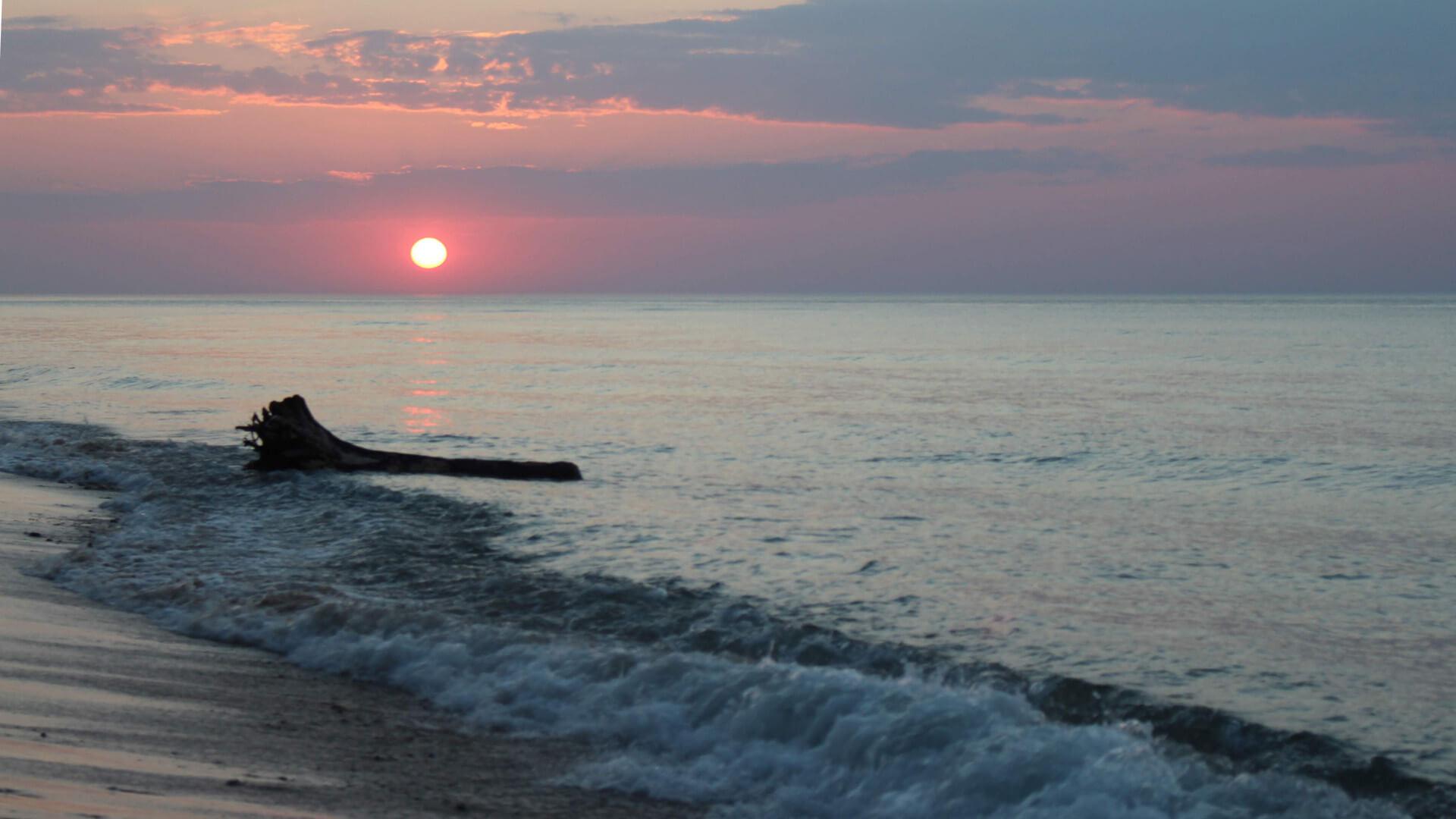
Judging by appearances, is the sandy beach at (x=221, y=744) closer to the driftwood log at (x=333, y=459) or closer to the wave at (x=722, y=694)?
the wave at (x=722, y=694)

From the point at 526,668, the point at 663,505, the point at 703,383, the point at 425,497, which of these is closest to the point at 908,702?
the point at 526,668

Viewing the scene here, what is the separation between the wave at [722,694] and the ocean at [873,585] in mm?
32

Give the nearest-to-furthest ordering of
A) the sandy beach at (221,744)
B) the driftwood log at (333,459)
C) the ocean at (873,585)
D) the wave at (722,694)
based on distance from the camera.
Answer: the sandy beach at (221,744) → the wave at (722,694) → the ocean at (873,585) → the driftwood log at (333,459)

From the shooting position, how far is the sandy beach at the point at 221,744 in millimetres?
6233

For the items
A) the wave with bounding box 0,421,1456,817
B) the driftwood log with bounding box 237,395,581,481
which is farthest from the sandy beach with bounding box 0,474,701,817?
the driftwood log with bounding box 237,395,581,481

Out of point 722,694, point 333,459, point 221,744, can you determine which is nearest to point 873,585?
point 722,694

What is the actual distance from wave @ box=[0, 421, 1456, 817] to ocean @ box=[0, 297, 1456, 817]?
0.03 metres

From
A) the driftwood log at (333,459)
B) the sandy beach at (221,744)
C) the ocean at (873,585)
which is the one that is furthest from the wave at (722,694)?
the driftwood log at (333,459)

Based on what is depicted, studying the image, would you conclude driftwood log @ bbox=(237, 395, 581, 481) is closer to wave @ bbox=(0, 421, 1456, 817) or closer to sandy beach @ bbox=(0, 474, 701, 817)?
wave @ bbox=(0, 421, 1456, 817)

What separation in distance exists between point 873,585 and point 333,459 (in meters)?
11.5

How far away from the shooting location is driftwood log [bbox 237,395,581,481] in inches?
772

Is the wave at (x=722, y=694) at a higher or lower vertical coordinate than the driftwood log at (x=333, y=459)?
lower

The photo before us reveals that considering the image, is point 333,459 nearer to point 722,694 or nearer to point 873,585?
point 873,585

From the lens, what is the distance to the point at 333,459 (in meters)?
20.2
